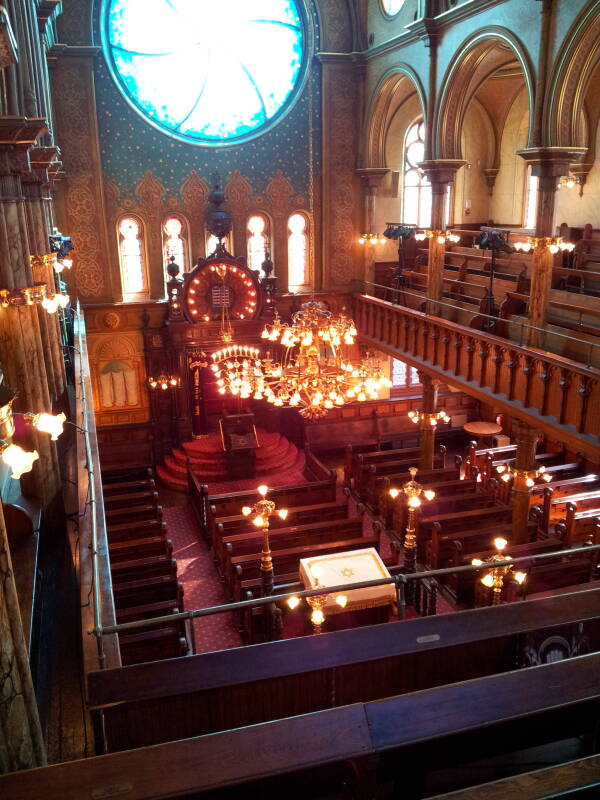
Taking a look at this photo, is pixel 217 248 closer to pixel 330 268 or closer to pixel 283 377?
pixel 330 268

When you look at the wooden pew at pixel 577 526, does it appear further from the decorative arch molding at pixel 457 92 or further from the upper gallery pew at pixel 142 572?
the decorative arch molding at pixel 457 92

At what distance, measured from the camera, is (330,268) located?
21.5 meters

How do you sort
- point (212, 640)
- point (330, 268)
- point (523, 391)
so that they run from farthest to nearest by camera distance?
point (330, 268) < point (523, 391) < point (212, 640)

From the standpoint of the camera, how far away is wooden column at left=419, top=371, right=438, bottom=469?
17953mm

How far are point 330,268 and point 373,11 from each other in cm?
746

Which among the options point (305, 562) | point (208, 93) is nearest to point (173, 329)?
point (208, 93)

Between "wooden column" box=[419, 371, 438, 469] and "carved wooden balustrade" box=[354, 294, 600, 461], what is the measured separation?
1.02 metres

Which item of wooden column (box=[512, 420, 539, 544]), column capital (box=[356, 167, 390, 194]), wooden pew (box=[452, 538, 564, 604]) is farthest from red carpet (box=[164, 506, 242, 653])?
column capital (box=[356, 167, 390, 194])

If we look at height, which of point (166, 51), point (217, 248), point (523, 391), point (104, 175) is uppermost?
point (166, 51)

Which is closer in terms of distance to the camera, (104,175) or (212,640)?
(212,640)

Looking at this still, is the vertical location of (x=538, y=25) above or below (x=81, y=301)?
above

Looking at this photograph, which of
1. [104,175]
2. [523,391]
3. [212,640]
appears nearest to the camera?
[212,640]

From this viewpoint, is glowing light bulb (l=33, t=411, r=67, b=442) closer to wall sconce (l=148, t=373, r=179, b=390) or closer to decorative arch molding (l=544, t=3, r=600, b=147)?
decorative arch molding (l=544, t=3, r=600, b=147)

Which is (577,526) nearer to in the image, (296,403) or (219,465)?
(296,403)
